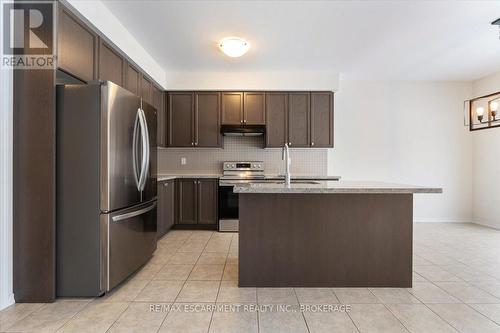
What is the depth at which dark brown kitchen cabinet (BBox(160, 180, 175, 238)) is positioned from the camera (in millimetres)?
3832

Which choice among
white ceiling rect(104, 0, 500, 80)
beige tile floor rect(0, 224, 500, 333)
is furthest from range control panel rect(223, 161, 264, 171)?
beige tile floor rect(0, 224, 500, 333)

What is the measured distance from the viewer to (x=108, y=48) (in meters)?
2.86

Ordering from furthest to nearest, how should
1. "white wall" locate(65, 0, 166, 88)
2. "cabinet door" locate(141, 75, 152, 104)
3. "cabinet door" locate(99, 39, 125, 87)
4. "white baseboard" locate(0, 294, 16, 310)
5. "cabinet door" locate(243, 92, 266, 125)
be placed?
"cabinet door" locate(243, 92, 266, 125), "cabinet door" locate(141, 75, 152, 104), "cabinet door" locate(99, 39, 125, 87), "white wall" locate(65, 0, 166, 88), "white baseboard" locate(0, 294, 16, 310)

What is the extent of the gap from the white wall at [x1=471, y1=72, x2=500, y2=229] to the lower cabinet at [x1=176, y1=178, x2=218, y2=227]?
4.75 meters

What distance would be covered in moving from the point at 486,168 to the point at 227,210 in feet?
15.1

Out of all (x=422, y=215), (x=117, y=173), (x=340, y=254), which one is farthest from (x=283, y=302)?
(x=422, y=215)

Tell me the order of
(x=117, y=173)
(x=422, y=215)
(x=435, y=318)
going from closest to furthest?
(x=435, y=318) < (x=117, y=173) < (x=422, y=215)

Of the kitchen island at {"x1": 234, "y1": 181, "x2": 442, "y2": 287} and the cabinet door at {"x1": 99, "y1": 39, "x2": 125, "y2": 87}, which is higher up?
the cabinet door at {"x1": 99, "y1": 39, "x2": 125, "y2": 87}

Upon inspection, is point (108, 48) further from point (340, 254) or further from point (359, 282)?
point (359, 282)

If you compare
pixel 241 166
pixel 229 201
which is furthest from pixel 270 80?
pixel 229 201

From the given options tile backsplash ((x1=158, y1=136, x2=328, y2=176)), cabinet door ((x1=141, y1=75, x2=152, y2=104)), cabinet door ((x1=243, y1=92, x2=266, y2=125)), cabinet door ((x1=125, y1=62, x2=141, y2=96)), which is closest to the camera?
cabinet door ((x1=125, y1=62, x2=141, y2=96))

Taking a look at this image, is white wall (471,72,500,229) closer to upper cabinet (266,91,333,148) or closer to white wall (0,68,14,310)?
upper cabinet (266,91,333,148)

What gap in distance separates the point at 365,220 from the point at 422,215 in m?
3.55

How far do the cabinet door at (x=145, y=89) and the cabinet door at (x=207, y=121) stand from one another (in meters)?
0.88
